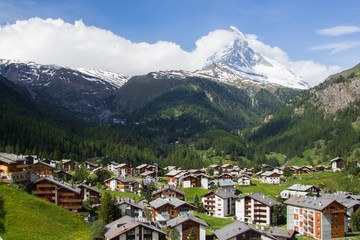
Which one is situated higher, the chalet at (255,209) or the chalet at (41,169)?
the chalet at (41,169)

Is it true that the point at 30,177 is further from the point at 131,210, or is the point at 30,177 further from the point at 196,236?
the point at 196,236

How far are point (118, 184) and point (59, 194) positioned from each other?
42.3 metres

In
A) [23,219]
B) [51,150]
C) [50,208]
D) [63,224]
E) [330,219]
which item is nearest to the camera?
[23,219]

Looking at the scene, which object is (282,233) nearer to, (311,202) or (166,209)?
(311,202)

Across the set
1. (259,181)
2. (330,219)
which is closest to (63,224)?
(330,219)

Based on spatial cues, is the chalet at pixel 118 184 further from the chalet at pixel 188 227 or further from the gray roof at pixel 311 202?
the gray roof at pixel 311 202

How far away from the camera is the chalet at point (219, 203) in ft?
364

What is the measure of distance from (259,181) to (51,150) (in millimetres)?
107156

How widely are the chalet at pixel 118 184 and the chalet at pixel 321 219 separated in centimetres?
6035

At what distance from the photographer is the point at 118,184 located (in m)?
127

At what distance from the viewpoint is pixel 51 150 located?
18275 centimetres

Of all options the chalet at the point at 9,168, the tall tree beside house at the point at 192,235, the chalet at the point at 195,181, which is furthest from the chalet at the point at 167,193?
the chalet at the point at 9,168

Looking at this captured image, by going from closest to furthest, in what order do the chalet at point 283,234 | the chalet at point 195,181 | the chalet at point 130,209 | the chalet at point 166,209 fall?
1. the chalet at point 283,234
2. the chalet at point 130,209
3. the chalet at point 166,209
4. the chalet at point 195,181

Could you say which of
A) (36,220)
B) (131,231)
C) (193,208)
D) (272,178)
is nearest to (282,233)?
(193,208)
